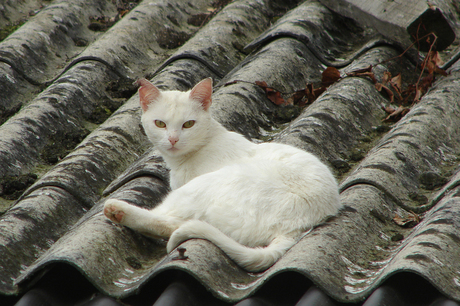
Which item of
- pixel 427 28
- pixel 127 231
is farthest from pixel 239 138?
pixel 427 28

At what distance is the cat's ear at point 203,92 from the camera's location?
2699mm

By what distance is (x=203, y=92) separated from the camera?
2729 mm

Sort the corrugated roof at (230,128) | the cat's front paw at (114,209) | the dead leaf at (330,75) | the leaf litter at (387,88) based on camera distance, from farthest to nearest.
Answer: the dead leaf at (330,75)
the leaf litter at (387,88)
the cat's front paw at (114,209)
the corrugated roof at (230,128)

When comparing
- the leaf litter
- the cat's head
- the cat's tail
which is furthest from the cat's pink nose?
the leaf litter

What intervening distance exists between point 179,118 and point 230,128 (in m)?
0.58

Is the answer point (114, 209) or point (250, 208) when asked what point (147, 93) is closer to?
point (114, 209)

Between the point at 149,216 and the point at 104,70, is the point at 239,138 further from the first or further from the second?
the point at 104,70

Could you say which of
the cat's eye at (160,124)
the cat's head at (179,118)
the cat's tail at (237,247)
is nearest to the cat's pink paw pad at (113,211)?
the cat's tail at (237,247)

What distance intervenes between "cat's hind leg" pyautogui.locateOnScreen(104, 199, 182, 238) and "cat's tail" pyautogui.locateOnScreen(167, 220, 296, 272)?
0.63 feet

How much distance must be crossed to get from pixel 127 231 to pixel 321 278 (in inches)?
42.9

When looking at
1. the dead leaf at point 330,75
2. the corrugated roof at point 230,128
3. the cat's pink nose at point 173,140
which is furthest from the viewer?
the dead leaf at point 330,75

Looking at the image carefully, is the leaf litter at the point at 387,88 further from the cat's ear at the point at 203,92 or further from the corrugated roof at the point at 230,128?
the cat's ear at the point at 203,92

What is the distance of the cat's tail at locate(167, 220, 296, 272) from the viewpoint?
1.99 metres

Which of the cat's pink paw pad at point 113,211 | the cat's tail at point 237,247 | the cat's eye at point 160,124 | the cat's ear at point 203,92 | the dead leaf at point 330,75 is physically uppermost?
the cat's ear at point 203,92
